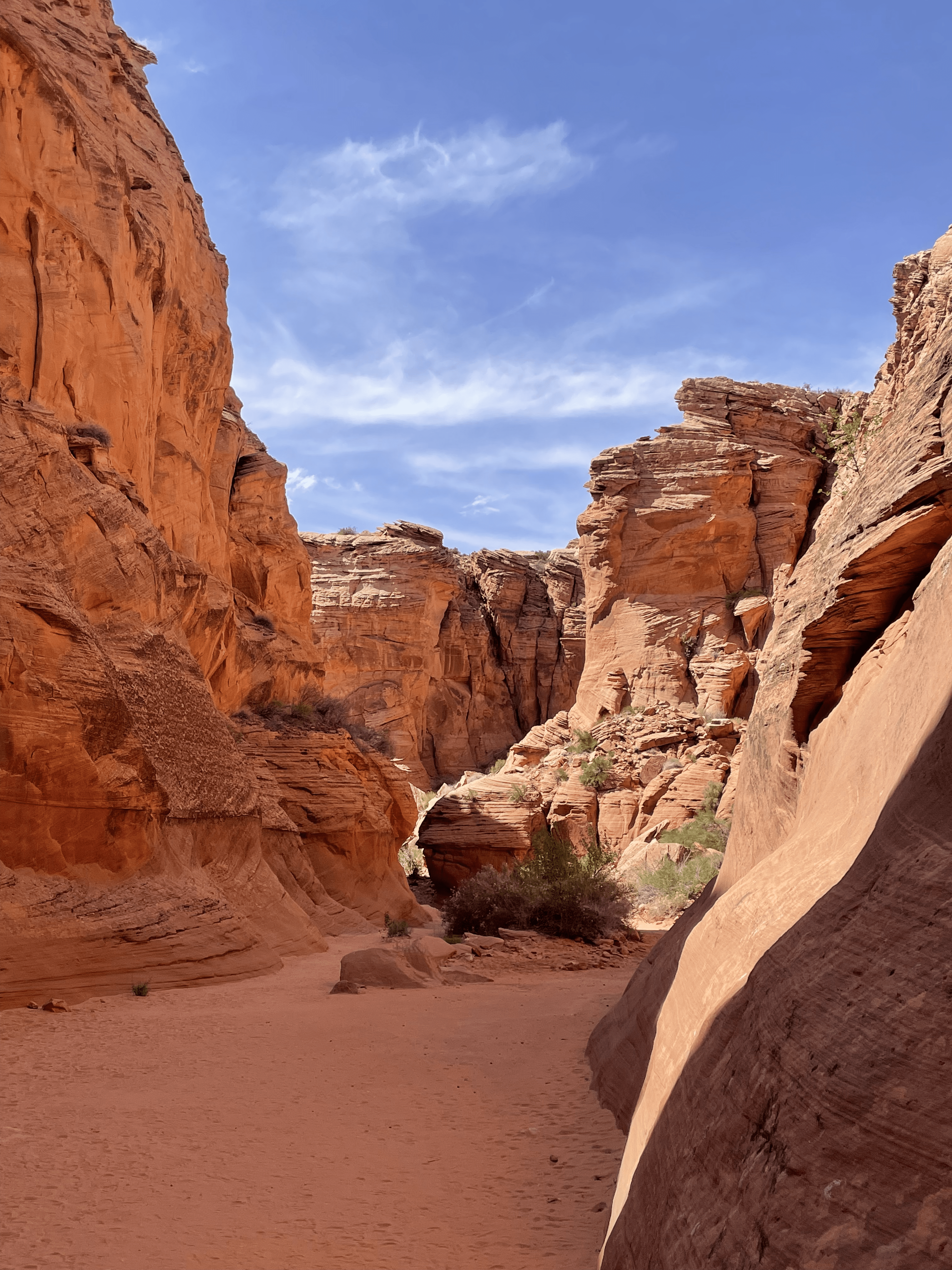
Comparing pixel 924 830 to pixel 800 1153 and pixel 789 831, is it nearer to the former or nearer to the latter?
pixel 800 1153

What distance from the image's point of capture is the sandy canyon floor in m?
3.87

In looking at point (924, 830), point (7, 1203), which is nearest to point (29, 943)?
point (7, 1203)

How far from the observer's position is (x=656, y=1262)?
2908 mm

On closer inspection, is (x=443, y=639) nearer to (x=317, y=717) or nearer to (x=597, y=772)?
(x=597, y=772)

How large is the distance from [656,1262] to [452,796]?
93.4 feet

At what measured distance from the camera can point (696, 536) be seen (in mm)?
37750

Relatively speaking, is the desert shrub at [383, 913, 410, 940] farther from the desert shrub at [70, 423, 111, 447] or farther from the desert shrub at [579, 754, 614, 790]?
the desert shrub at [579, 754, 614, 790]

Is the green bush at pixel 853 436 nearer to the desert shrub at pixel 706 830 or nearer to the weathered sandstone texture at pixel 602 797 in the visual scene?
the desert shrub at pixel 706 830

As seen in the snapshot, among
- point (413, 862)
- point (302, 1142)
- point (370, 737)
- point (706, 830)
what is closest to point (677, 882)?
point (706, 830)

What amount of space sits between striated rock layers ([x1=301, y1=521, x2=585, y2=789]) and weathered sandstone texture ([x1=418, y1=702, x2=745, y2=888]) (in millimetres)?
13489

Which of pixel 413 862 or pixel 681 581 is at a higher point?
pixel 681 581

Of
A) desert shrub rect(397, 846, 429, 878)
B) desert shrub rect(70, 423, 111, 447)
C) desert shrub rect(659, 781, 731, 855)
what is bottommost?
desert shrub rect(397, 846, 429, 878)

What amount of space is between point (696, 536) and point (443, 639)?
1946 cm

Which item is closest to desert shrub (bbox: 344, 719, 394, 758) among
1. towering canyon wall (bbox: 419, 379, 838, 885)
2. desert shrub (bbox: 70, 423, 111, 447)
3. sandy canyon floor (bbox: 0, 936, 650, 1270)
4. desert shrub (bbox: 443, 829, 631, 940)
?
towering canyon wall (bbox: 419, 379, 838, 885)
